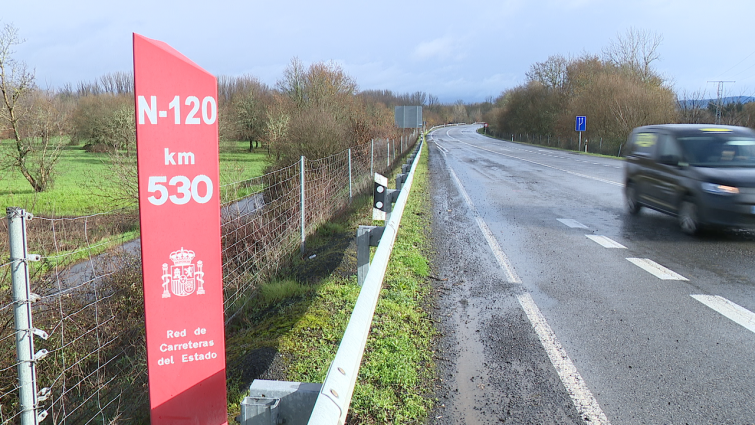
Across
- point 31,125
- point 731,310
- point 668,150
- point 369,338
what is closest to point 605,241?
point 668,150

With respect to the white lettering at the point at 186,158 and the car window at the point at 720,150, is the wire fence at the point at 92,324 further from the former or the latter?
the car window at the point at 720,150

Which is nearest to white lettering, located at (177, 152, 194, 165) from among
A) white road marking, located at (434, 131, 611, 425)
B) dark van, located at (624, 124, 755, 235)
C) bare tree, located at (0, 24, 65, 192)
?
white road marking, located at (434, 131, 611, 425)

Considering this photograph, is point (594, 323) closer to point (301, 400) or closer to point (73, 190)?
point (301, 400)

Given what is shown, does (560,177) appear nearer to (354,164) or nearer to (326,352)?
(354,164)

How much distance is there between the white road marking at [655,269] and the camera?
7016 millimetres

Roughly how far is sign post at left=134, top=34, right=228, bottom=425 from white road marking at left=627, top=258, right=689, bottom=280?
5.76 m

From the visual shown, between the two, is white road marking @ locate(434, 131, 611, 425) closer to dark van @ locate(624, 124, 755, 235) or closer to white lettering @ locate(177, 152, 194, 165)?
white lettering @ locate(177, 152, 194, 165)

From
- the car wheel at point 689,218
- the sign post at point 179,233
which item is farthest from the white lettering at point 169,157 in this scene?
the car wheel at point 689,218

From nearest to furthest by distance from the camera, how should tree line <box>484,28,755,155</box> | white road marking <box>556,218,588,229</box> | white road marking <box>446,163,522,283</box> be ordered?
white road marking <box>446,163,522,283</box> → white road marking <box>556,218,588,229</box> → tree line <box>484,28,755,155</box>

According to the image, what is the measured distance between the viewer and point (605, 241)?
9.24 metres

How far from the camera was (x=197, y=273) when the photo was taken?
3203 mm

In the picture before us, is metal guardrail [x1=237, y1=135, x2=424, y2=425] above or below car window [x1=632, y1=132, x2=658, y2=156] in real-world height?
below

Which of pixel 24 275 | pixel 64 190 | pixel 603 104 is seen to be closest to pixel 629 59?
pixel 603 104

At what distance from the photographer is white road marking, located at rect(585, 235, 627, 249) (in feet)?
29.1
